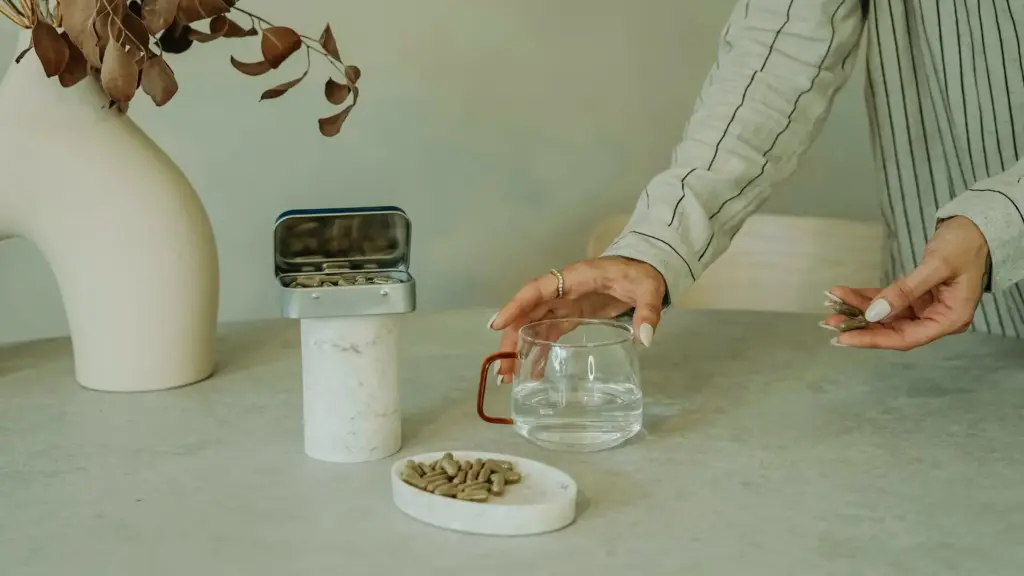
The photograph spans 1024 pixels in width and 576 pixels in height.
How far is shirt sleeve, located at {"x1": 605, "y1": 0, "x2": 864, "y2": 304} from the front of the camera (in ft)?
3.68

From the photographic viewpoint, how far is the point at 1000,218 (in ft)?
3.07

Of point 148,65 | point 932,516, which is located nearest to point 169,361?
point 148,65

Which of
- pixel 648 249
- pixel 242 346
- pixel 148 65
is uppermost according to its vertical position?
pixel 148 65

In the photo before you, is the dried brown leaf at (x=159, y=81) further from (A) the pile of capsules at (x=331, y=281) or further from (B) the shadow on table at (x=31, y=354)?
(B) the shadow on table at (x=31, y=354)

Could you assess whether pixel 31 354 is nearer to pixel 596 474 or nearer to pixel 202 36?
pixel 202 36

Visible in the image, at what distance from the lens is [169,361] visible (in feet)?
3.17

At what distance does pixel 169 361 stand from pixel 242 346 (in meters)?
0.16

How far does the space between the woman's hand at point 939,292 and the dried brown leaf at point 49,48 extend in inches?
26.7

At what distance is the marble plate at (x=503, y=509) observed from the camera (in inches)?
25.6

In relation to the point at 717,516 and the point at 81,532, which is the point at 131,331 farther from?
the point at 717,516

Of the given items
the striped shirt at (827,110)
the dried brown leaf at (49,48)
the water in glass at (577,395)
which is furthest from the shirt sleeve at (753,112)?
the dried brown leaf at (49,48)

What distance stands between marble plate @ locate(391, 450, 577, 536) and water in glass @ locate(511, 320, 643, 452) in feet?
0.35

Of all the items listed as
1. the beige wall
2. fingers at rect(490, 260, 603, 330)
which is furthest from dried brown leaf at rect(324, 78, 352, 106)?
the beige wall

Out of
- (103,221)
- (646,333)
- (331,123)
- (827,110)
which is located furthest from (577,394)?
(827,110)
